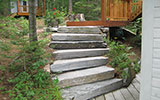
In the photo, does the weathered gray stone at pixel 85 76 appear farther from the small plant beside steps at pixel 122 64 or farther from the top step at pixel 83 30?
the top step at pixel 83 30

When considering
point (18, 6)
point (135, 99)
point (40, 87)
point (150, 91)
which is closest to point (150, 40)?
point (150, 91)

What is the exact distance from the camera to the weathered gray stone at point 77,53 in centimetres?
365

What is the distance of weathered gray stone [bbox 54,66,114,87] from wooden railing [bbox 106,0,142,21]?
228 centimetres

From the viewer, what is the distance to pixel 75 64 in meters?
3.45

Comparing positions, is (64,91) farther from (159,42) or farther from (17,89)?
(159,42)

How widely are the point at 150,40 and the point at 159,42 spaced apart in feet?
0.38

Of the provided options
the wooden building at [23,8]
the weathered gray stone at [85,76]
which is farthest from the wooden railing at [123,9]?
the wooden building at [23,8]

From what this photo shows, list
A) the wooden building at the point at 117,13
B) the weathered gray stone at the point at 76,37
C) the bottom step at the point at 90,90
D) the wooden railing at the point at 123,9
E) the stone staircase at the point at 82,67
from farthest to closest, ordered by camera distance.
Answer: the wooden railing at the point at 123,9 < the wooden building at the point at 117,13 < the weathered gray stone at the point at 76,37 < the stone staircase at the point at 82,67 < the bottom step at the point at 90,90

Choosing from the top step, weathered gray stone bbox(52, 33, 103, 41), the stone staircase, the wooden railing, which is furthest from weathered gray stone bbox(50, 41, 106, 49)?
the wooden railing

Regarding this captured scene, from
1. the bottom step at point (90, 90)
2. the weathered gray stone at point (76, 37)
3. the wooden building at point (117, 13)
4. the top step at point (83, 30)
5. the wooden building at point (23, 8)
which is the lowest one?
the bottom step at point (90, 90)

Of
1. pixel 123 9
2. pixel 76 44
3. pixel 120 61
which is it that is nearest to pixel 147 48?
pixel 120 61

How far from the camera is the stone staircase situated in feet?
9.84

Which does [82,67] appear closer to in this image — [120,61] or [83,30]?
[120,61]

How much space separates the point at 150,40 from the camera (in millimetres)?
2127
